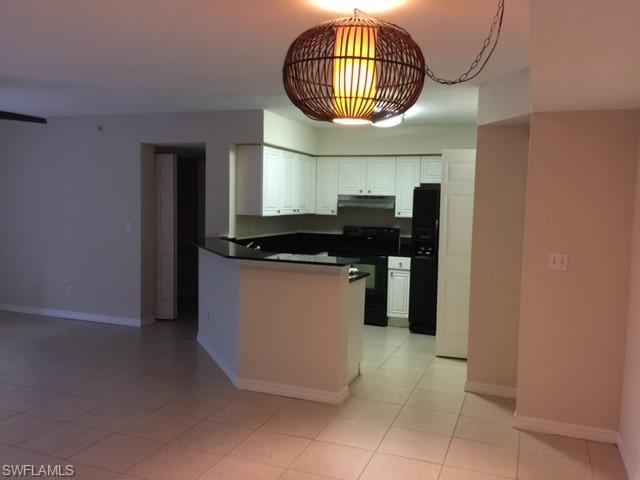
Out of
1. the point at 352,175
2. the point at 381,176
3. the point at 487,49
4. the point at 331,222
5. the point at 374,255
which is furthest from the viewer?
the point at 331,222

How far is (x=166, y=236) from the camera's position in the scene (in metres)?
6.18

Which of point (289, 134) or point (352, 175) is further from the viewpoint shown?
point (352, 175)

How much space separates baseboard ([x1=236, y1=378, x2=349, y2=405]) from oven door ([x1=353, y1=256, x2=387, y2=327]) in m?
2.35

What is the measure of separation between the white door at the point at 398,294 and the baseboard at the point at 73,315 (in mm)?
2873

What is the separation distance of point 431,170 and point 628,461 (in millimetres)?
3958

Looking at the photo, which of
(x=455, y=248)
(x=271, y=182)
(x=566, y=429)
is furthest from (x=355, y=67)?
(x=271, y=182)

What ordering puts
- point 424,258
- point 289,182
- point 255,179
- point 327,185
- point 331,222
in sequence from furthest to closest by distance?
1. point 331,222
2. point 327,185
3. point 289,182
4. point 424,258
5. point 255,179

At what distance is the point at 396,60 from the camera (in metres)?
1.79

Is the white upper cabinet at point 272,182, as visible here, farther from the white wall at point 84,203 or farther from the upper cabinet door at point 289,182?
the white wall at point 84,203

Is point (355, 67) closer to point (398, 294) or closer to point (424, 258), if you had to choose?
point (424, 258)

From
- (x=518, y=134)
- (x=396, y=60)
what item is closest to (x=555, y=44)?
(x=396, y=60)

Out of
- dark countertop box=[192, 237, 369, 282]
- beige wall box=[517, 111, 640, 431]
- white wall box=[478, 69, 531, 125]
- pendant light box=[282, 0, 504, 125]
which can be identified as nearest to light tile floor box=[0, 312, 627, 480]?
beige wall box=[517, 111, 640, 431]

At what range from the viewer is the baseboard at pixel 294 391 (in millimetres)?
3830

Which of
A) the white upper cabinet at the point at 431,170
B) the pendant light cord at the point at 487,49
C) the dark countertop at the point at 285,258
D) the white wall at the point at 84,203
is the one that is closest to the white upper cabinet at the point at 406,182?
the white upper cabinet at the point at 431,170
